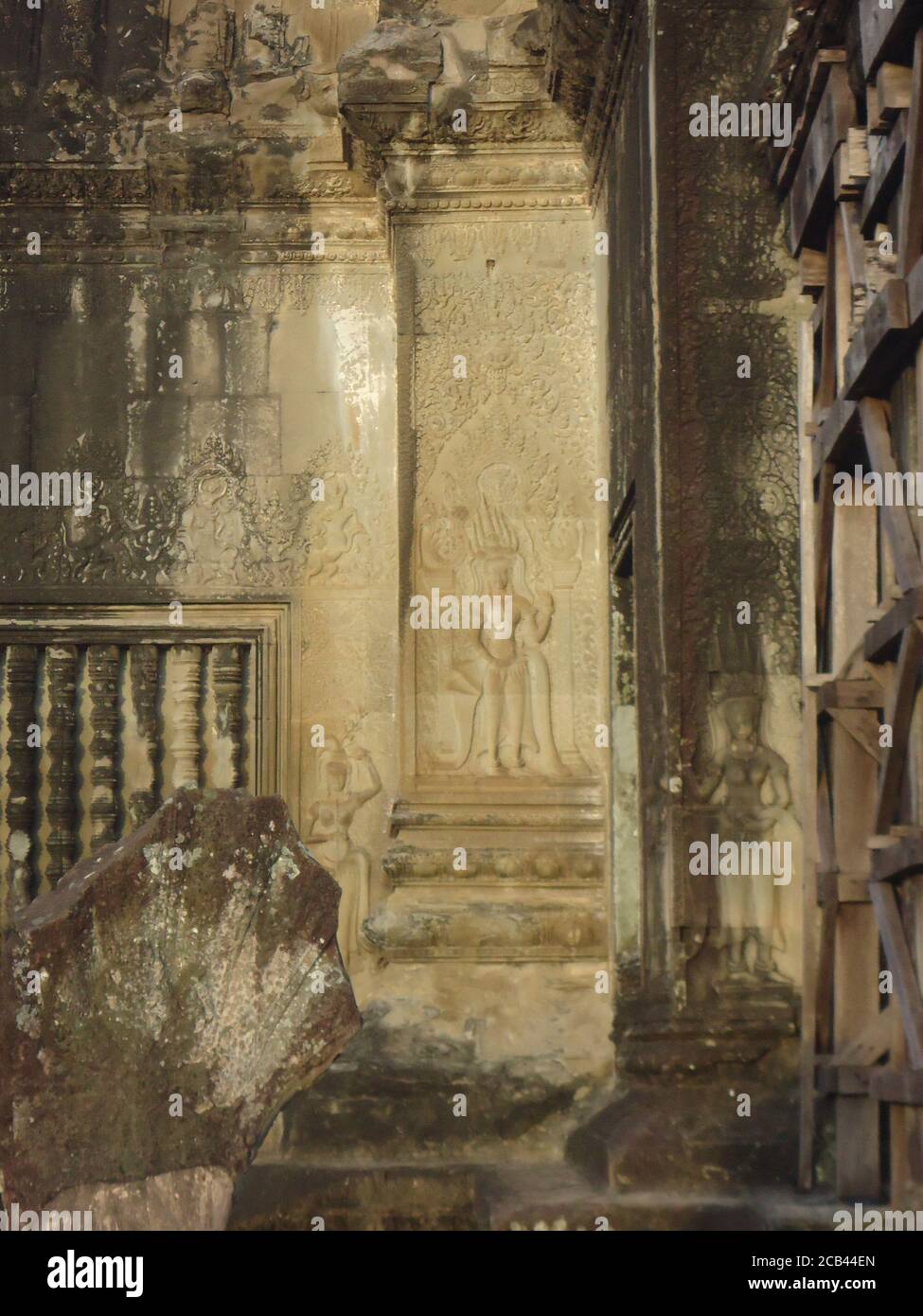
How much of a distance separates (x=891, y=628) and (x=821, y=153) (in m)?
1.91

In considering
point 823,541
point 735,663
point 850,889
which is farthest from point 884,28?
point 850,889

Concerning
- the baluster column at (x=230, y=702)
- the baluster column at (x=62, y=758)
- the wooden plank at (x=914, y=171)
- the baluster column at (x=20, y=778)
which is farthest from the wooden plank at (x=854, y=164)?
the baluster column at (x=20, y=778)

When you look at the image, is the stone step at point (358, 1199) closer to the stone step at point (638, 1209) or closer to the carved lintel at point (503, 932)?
the stone step at point (638, 1209)

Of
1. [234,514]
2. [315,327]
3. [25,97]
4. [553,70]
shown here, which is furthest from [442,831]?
[25,97]

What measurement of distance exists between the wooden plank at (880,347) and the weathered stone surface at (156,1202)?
3179 mm

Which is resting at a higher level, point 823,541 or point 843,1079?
point 823,541

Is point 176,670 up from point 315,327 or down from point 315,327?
down

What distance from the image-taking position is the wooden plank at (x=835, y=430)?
578 cm

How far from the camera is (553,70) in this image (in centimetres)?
869

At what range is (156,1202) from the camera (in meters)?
4.98

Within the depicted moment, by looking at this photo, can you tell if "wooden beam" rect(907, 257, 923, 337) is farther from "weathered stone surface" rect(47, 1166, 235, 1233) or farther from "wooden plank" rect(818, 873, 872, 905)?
"weathered stone surface" rect(47, 1166, 235, 1233)

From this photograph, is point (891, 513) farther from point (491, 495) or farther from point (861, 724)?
point (491, 495)

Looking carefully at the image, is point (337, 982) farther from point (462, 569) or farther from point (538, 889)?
point (462, 569)

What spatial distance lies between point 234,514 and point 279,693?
1.06m
